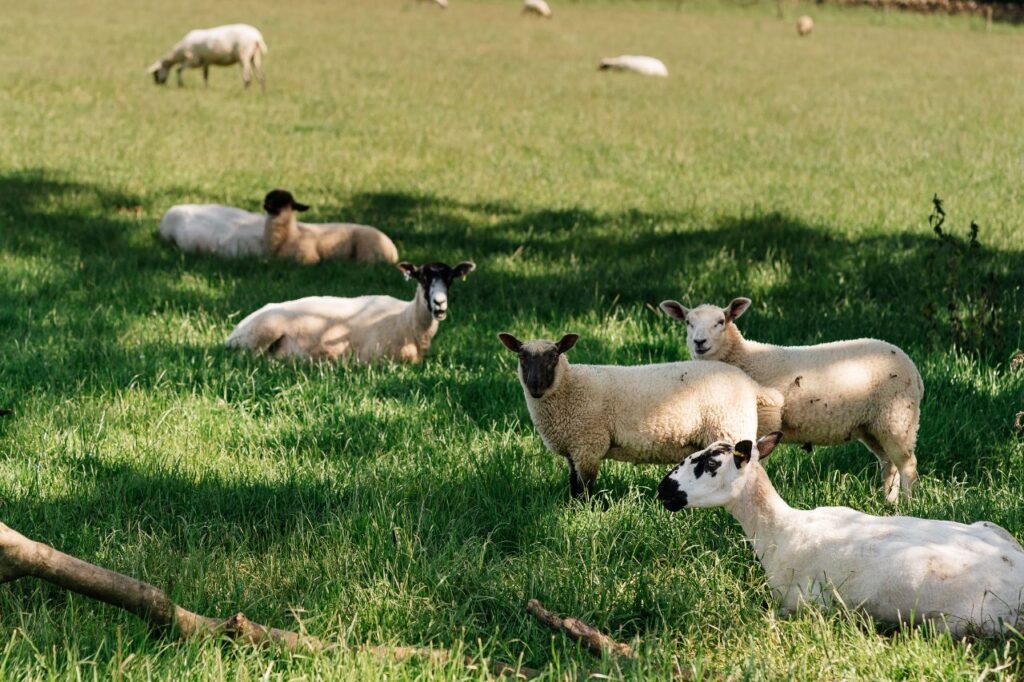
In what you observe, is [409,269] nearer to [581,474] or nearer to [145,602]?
[581,474]

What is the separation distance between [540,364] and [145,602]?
232cm

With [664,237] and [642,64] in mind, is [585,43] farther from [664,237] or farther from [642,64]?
[664,237]

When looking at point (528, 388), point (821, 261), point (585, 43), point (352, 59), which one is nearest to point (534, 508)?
point (528, 388)

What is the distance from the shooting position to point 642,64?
28422 mm

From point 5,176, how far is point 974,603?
13.2 metres

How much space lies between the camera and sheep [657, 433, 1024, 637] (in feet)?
12.4

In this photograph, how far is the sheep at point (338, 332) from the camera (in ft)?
25.6

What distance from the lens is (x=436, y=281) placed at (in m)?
7.39

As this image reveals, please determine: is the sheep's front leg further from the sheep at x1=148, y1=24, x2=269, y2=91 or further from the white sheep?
the sheep at x1=148, y1=24, x2=269, y2=91

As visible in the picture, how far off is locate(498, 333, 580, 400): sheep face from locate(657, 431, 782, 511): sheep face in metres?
1.07

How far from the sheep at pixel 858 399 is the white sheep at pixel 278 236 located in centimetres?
583

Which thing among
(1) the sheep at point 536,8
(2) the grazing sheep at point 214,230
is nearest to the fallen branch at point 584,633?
(2) the grazing sheep at point 214,230

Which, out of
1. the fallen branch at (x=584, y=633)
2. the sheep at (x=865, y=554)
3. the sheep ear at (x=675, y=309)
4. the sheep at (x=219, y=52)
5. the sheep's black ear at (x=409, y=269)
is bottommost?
the fallen branch at (x=584, y=633)

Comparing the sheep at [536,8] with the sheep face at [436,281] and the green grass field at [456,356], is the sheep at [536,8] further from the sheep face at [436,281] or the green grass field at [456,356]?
the sheep face at [436,281]
